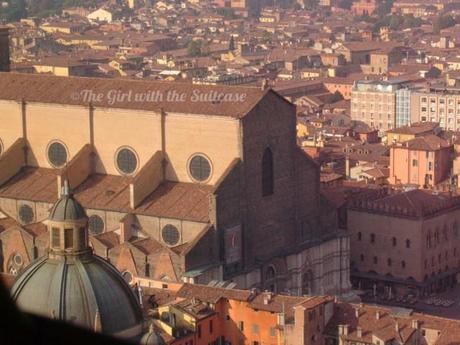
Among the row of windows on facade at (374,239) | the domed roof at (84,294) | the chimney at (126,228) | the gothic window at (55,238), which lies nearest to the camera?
the domed roof at (84,294)

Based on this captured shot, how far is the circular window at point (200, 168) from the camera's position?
28.4 meters

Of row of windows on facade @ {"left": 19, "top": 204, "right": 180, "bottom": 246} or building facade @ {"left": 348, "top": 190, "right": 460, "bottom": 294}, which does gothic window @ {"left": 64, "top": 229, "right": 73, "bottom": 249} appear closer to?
row of windows on facade @ {"left": 19, "top": 204, "right": 180, "bottom": 246}

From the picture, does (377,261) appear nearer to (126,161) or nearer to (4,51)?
(126,161)

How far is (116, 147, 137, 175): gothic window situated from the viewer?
29.5 meters

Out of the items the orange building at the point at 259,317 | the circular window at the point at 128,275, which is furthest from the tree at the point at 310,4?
the orange building at the point at 259,317

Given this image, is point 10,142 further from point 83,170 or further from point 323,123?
point 323,123

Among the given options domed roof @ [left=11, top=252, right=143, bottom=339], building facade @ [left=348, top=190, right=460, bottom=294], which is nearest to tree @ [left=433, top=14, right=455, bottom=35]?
building facade @ [left=348, top=190, right=460, bottom=294]

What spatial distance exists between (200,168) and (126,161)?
2098 mm

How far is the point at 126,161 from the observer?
29594mm

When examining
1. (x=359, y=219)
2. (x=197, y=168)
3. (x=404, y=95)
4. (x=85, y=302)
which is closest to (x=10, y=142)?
(x=197, y=168)

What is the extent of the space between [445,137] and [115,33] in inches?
2275

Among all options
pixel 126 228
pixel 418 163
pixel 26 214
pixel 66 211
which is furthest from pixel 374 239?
pixel 66 211

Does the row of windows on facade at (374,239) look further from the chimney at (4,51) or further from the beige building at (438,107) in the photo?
the beige building at (438,107)

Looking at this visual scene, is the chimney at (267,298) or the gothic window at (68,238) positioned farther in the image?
the chimney at (267,298)
